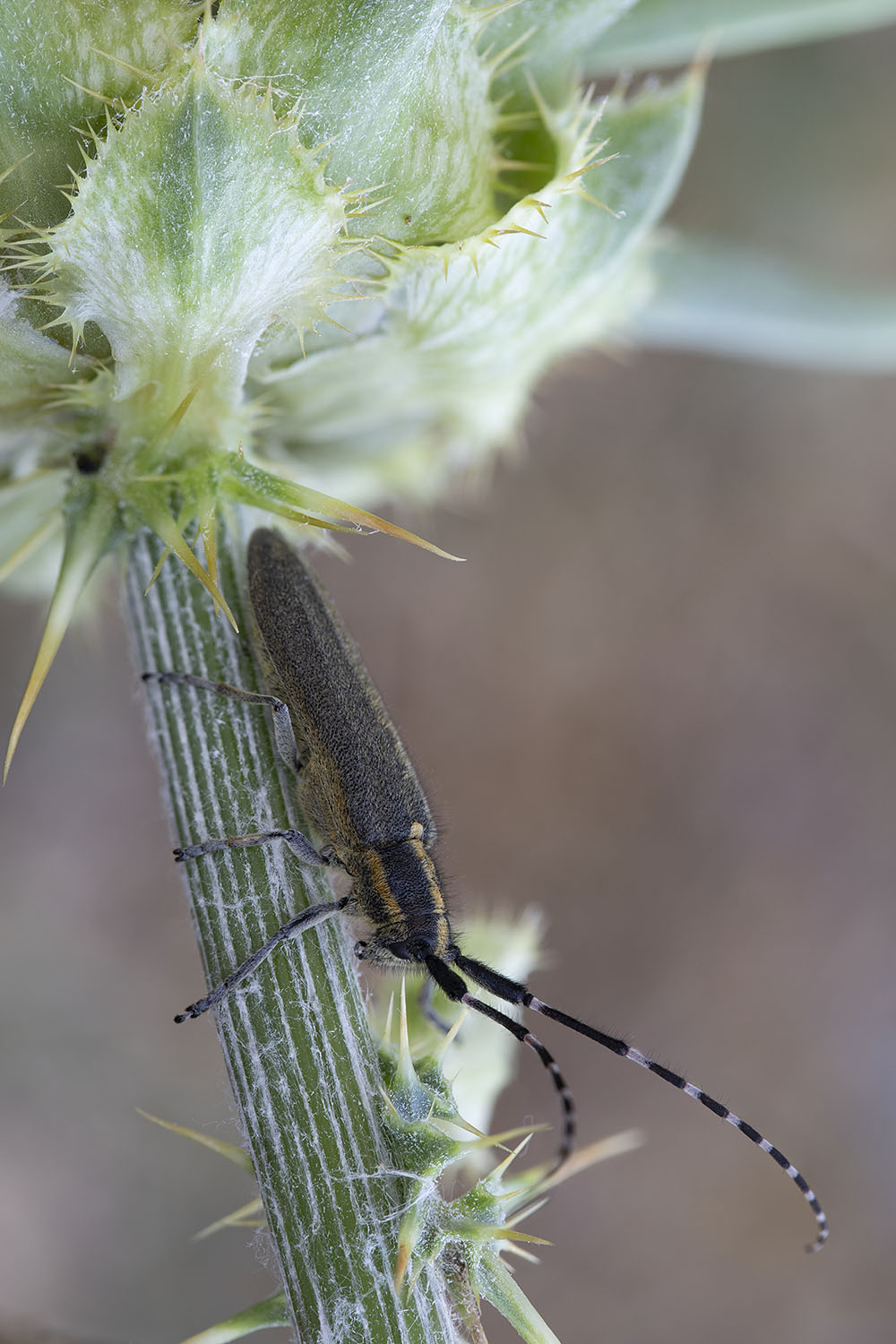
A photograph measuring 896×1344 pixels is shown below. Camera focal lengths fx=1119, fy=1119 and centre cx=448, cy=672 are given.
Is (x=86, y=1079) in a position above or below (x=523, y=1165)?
above

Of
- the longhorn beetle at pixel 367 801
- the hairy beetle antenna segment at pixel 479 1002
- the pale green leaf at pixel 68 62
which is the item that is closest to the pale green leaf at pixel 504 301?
the longhorn beetle at pixel 367 801

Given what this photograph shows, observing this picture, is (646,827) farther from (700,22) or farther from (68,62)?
(68,62)

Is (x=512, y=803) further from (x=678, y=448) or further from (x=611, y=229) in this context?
(x=611, y=229)

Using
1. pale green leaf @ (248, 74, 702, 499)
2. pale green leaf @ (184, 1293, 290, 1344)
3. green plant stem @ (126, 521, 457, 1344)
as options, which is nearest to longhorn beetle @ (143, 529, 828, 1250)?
green plant stem @ (126, 521, 457, 1344)

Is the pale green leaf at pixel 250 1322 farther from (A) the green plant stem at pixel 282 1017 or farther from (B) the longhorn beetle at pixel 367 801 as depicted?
(B) the longhorn beetle at pixel 367 801

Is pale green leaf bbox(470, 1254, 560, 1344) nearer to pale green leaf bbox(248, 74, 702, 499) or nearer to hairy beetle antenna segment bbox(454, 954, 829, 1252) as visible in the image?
hairy beetle antenna segment bbox(454, 954, 829, 1252)

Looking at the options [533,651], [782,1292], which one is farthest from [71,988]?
[782,1292]

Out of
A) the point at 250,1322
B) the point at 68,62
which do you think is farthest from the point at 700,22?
the point at 250,1322

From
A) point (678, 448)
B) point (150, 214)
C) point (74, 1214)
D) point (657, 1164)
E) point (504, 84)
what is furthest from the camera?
point (678, 448)
